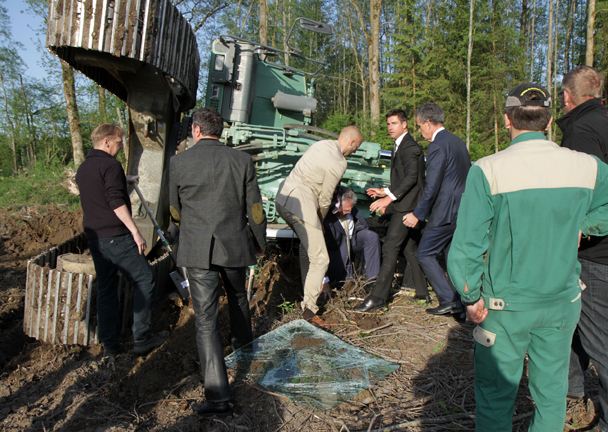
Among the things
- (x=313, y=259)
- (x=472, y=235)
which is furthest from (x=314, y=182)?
(x=472, y=235)

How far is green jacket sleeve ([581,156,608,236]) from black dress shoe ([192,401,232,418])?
7.53 ft

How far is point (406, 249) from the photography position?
4.70 m

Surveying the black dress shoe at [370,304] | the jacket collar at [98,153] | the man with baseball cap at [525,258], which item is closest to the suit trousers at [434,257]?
the black dress shoe at [370,304]

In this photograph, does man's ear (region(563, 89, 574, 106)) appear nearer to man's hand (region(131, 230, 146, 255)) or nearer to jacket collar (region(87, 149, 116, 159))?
man's hand (region(131, 230, 146, 255))

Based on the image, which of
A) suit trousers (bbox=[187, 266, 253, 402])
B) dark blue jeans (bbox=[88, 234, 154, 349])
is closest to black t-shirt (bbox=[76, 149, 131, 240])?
dark blue jeans (bbox=[88, 234, 154, 349])

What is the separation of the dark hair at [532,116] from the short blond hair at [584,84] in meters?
1.10

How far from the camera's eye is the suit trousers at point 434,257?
4.07 m

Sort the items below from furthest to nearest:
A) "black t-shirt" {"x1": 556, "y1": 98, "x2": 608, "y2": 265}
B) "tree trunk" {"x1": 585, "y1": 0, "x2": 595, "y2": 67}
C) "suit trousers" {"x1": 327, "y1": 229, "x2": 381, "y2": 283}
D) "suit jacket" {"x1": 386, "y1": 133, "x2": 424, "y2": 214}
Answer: "tree trunk" {"x1": 585, "y1": 0, "x2": 595, "y2": 67}, "suit trousers" {"x1": 327, "y1": 229, "x2": 381, "y2": 283}, "suit jacket" {"x1": 386, "y1": 133, "x2": 424, "y2": 214}, "black t-shirt" {"x1": 556, "y1": 98, "x2": 608, "y2": 265}

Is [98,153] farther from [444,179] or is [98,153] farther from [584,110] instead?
[584,110]

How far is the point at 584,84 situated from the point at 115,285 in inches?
151

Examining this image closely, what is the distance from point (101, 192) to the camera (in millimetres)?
3520

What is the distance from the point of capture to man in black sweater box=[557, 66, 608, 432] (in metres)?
2.46

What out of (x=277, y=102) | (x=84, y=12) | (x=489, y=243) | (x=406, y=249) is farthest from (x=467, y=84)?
(x=489, y=243)

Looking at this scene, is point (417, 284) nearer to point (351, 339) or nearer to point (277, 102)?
point (351, 339)
